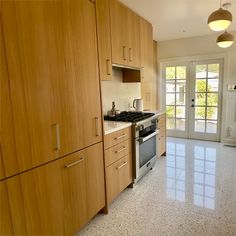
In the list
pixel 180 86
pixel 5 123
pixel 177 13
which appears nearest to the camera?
pixel 5 123

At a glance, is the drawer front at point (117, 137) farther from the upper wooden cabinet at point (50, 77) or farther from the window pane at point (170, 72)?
the window pane at point (170, 72)

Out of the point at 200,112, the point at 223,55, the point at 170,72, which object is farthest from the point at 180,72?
the point at 200,112

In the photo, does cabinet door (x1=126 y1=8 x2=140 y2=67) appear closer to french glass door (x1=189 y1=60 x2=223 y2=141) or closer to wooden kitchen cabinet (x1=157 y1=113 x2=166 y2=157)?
wooden kitchen cabinet (x1=157 y1=113 x2=166 y2=157)

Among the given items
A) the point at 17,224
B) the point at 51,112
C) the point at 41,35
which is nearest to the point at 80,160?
the point at 51,112

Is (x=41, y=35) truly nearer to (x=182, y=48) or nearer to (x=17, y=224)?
(x=17, y=224)

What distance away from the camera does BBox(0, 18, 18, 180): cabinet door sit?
1149 mm

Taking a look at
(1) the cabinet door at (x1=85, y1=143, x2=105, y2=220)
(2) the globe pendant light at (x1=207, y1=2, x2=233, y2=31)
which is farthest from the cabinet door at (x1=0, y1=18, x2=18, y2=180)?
(2) the globe pendant light at (x1=207, y1=2, x2=233, y2=31)

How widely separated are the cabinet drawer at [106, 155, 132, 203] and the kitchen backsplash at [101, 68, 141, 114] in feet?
2.99

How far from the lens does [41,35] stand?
1.36 metres

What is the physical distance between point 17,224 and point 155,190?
5.95ft

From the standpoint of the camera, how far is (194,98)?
481 cm

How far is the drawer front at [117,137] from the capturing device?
2.16m

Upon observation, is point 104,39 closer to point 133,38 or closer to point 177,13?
point 133,38

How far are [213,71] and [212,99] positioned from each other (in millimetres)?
631
